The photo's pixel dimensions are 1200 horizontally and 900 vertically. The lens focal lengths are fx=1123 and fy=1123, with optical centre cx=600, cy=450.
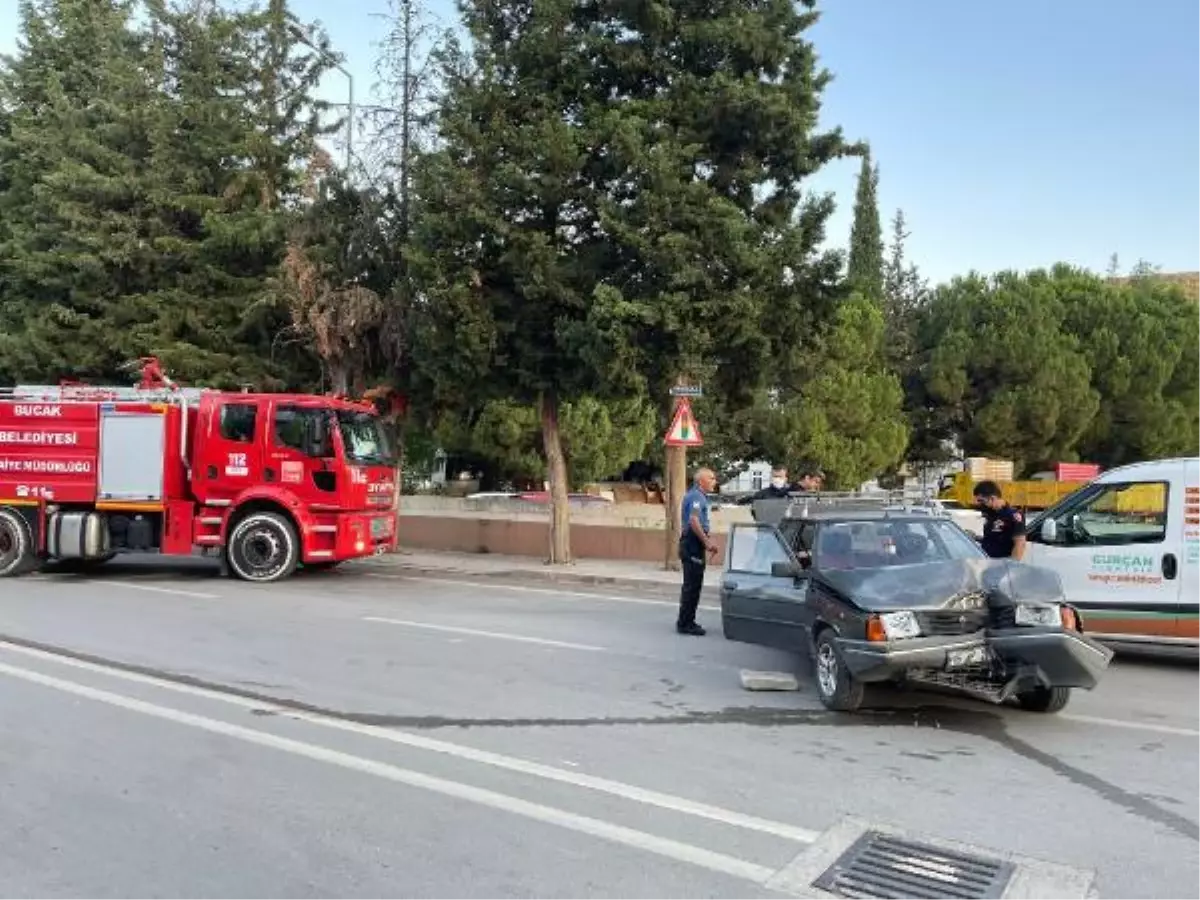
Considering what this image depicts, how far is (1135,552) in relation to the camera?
33.4 ft

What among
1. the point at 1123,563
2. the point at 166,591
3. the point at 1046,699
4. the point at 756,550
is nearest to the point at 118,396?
the point at 166,591

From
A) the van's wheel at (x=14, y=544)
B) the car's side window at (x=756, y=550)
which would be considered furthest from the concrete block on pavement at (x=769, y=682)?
the van's wheel at (x=14, y=544)

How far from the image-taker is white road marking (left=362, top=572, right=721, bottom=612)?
597 inches

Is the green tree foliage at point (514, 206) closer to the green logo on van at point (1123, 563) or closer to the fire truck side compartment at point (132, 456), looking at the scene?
the fire truck side compartment at point (132, 456)

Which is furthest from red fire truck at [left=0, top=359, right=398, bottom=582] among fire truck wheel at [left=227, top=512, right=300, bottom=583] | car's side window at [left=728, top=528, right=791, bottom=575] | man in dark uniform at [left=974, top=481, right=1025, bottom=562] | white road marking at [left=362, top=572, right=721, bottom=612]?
man in dark uniform at [left=974, top=481, right=1025, bottom=562]

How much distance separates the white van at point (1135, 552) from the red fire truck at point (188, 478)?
10247 millimetres

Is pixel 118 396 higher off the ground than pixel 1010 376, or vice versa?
pixel 1010 376

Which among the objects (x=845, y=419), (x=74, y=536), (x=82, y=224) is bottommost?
(x=74, y=536)

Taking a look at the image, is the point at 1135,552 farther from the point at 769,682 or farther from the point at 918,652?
the point at 918,652

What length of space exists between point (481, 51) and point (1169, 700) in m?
14.0

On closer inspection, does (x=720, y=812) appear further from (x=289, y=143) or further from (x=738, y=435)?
(x=738, y=435)

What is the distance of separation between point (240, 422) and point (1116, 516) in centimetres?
1212

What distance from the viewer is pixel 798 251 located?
675 inches

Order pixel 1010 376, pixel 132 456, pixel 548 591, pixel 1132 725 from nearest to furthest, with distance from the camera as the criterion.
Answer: pixel 1132 725, pixel 548 591, pixel 132 456, pixel 1010 376
